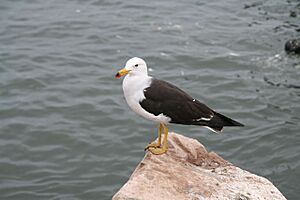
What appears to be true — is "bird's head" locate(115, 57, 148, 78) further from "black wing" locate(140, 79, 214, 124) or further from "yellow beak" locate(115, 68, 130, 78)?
"black wing" locate(140, 79, 214, 124)

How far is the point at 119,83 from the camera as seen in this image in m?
16.1

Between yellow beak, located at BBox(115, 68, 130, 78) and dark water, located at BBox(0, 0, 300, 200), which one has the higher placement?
yellow beak, located at BBox(115, 68, 130, 78)

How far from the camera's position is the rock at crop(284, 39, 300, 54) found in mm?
18000

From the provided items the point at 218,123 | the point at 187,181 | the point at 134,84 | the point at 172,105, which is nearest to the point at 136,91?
the point at 134,84

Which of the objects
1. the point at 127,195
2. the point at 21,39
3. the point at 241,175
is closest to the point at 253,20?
the point at 21,39

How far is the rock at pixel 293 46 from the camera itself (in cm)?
1800

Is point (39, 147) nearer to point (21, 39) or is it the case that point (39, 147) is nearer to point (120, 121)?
point (120, 121)

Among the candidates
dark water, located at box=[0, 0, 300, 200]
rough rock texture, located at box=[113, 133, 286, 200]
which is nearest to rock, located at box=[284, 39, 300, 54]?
dark water, located at box=[0, 0, 300, 200]

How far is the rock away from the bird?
11047 millimetres

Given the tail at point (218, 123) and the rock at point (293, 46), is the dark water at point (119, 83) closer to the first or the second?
the rock at point (293, 46)

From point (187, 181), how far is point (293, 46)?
11891 mm

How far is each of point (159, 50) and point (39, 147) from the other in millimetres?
6298

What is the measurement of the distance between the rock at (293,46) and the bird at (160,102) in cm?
1105

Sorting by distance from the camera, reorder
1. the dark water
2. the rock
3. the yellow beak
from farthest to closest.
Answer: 1. the rock
2. the dark water
3. the yellow beak
